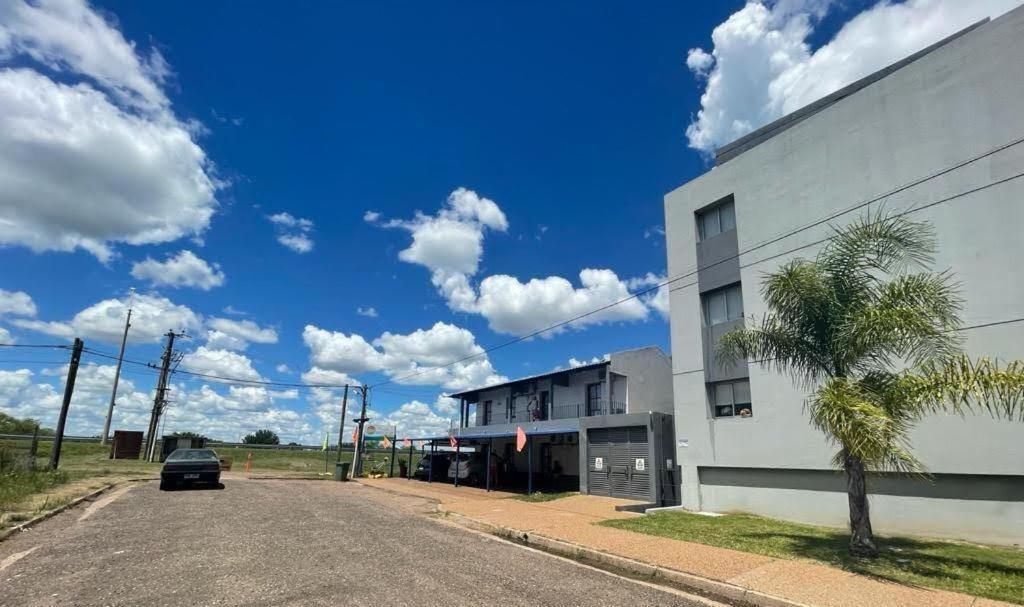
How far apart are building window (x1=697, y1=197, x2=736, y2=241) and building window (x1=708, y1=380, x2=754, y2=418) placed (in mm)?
5114

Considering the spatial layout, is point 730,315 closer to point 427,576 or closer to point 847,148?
point 847,148

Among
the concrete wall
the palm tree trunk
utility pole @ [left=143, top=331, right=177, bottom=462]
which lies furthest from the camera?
utility pole @ [left=143, top=331, right=177, bottom=462]

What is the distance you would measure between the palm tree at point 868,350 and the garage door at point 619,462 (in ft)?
31.5

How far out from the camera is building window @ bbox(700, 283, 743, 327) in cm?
1714

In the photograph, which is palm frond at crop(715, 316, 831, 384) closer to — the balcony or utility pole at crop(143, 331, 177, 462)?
the balcony

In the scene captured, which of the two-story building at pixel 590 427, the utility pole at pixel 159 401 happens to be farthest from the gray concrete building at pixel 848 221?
the utility pole at pixel 159 401

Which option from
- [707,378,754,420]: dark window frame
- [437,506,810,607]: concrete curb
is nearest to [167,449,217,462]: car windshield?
[437,506,810,607]: concrete curb

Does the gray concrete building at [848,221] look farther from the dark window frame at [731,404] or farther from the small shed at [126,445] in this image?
the small shed at [126,445]

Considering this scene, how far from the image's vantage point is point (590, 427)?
22.3m

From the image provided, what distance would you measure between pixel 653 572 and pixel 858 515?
13.2 ft

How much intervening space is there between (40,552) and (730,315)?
1749cm

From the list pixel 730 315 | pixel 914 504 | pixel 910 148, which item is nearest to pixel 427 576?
pixel 914 504

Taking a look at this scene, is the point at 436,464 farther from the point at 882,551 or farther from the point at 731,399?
the point at 882,551

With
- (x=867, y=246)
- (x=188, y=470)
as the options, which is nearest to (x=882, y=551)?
(x=867, y=246)
